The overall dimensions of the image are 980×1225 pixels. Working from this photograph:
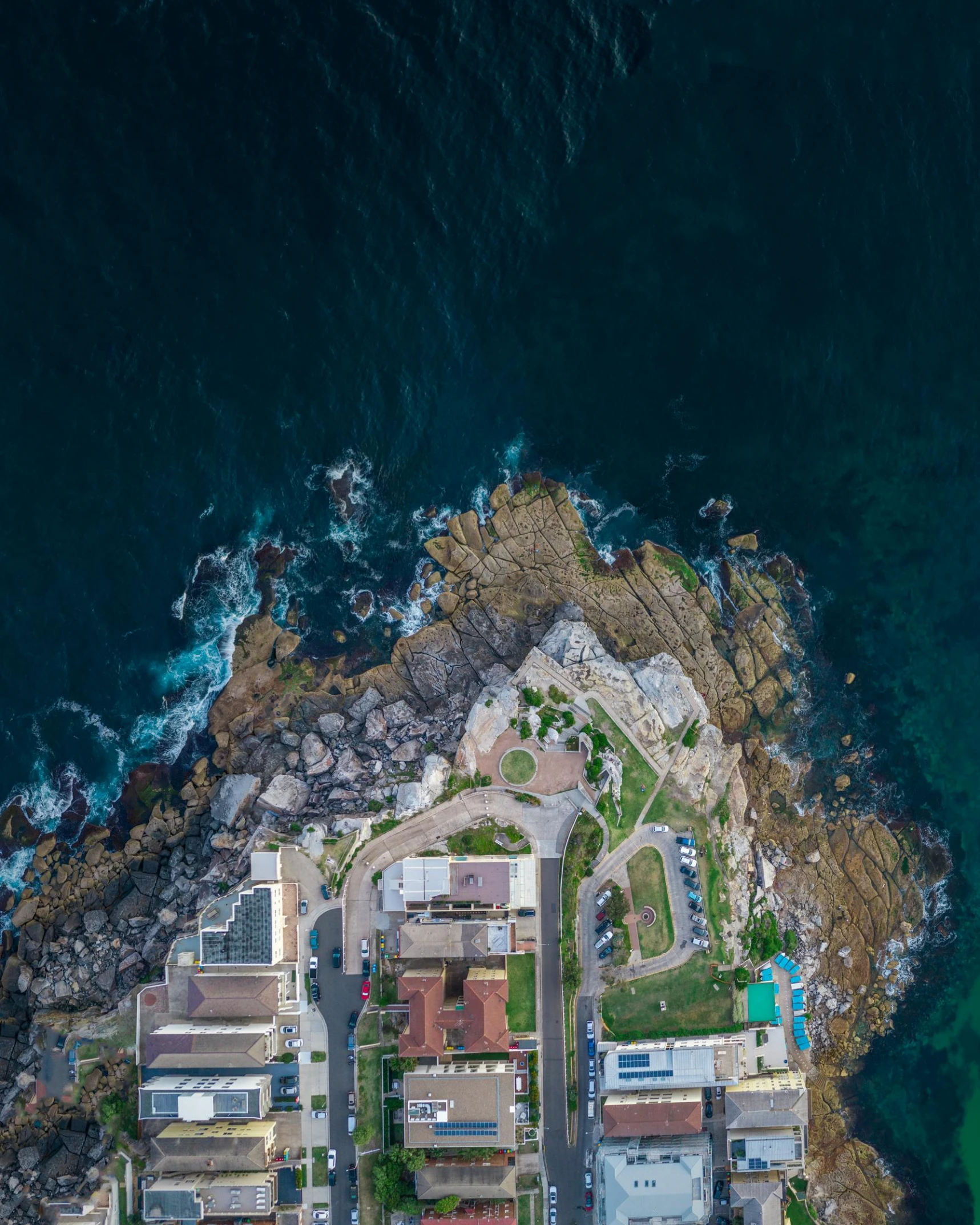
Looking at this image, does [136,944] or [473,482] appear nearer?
[136,944]

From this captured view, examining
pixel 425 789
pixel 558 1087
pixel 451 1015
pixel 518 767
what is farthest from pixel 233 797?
pixel 558 1087

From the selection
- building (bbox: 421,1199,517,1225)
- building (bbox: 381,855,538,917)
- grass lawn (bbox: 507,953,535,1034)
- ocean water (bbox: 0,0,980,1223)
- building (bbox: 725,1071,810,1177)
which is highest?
ocean water (bbox: 0,0,980,1223)

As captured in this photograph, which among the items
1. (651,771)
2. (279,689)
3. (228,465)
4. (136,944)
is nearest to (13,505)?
(228,465)

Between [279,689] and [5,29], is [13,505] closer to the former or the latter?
[279,689]

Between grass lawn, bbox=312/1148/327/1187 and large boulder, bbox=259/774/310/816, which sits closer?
grass lawn, bbox=312/1148/327/1187

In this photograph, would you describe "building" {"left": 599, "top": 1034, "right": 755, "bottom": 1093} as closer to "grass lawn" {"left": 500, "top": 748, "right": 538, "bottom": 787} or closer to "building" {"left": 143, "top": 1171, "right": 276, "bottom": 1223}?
"grass lawn" {"left": 500, "top": 748, "right": 538, "bottom": 787}

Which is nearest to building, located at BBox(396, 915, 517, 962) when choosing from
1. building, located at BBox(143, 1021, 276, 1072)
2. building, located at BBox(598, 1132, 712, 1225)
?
building, located at BBox(143, 1021, 276, 1072)
